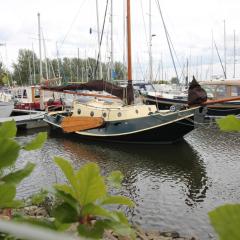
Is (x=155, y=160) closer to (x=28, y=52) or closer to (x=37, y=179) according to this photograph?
(x=37, y=179)

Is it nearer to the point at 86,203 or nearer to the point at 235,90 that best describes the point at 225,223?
the point at 86,203

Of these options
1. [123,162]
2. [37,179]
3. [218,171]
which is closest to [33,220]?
[37,179]

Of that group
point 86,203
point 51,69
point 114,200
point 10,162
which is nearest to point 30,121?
point 10,162

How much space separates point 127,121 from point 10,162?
16791 millimetres

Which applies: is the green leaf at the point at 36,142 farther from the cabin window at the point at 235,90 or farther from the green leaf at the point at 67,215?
the cabin window at the point at 235,90

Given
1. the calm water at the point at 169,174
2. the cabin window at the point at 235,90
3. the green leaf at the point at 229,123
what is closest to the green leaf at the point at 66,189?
the green leaf at the point at 229,123

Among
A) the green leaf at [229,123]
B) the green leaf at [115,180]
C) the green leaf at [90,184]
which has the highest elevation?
the green leaf at [229,123]

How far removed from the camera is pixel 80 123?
64.4 feet

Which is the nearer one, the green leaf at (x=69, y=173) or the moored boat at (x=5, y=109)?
the green leaf at (x=69, y=173)

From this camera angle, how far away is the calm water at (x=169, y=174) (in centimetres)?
945

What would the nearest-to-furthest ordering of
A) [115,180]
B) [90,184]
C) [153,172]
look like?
[90,184] → [115,180] → [153,172]

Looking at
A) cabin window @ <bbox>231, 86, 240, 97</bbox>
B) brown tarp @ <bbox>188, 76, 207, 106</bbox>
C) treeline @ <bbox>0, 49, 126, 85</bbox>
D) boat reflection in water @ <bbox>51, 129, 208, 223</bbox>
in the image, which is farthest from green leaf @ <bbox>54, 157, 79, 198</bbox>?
treeline @ <bbox>0, 49, 126, 85</bbox>

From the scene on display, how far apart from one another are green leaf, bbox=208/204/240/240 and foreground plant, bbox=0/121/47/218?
0.80m

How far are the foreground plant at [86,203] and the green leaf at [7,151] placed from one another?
198mm
